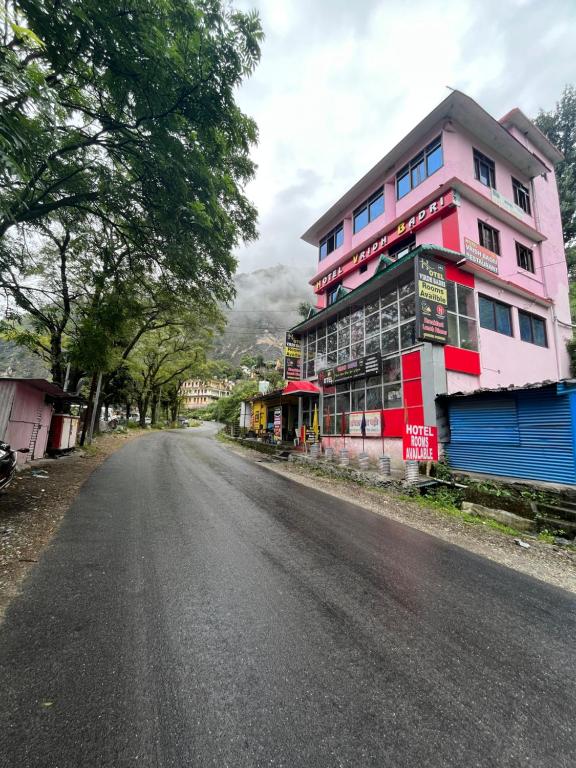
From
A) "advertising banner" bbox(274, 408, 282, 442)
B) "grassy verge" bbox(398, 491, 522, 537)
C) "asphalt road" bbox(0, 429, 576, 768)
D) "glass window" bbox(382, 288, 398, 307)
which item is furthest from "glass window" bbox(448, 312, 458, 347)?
"advertising banner" bbox(274, 408, 282, 442)

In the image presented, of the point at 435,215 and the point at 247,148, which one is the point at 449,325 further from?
the point at 247,148

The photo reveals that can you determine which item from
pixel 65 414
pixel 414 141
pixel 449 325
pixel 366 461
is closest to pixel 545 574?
pixel 366 461

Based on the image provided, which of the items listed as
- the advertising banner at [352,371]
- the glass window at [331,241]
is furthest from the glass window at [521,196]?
the advertising banner at [352,371]

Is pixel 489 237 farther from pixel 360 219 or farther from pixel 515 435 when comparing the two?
pixel 515 435

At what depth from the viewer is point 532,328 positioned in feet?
48.9

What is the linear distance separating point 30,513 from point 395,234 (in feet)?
55.2

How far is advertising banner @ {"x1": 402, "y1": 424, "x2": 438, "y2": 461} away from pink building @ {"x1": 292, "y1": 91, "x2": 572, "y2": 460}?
1360 millimetres

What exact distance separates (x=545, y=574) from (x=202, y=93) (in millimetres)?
9533

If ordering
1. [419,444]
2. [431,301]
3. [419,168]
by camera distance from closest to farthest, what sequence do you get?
[419,444]
[431,301]
[419,168]

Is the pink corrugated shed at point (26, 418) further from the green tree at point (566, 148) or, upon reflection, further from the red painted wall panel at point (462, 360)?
the green tree at point (566, 148)

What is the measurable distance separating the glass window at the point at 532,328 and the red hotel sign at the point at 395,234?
238 inches

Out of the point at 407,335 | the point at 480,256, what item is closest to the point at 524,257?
the point at 480,256

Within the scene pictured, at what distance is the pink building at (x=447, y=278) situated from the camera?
12.0 meters

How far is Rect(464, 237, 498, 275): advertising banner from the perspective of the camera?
1285 centimetres
